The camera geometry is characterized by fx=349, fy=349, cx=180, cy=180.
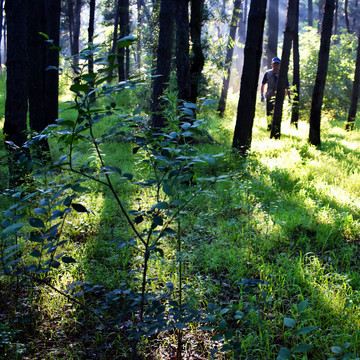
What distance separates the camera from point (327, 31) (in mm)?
8828

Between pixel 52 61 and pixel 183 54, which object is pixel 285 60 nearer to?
pixel 183 54

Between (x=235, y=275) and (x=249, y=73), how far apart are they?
5.51m

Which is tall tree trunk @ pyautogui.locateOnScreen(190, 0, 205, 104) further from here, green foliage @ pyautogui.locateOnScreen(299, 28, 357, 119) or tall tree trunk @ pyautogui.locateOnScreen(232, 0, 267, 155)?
green foliage @ pyautogui.locateOnScreen(299, 28, 357, 119)

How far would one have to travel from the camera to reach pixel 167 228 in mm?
2172

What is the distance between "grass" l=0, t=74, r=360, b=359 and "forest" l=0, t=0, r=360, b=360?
0.8 inches

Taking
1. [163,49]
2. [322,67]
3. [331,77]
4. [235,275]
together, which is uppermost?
[331,77]

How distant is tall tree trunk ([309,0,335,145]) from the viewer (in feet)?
28.6

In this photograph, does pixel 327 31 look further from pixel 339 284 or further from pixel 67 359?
pixel 67 359

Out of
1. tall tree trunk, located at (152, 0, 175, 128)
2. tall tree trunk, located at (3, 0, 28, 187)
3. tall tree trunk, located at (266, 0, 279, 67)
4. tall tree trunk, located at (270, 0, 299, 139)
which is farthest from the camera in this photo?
tall tree trunk, located at (266, 0, 279, 67)

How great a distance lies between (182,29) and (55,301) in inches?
218

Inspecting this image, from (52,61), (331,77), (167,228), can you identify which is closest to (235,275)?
(167,228)

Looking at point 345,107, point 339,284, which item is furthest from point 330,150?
point 345,107

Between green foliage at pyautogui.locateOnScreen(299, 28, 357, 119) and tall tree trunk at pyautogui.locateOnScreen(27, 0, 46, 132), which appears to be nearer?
tall tree trunk at pyautogui.locateOnScreen(27, 0, 46, 132)

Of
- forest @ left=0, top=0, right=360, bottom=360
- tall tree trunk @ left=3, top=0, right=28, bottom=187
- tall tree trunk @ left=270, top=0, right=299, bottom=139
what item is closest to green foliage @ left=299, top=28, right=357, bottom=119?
tall tree trunk @ left=270, top=0, right=299, bottom=139
